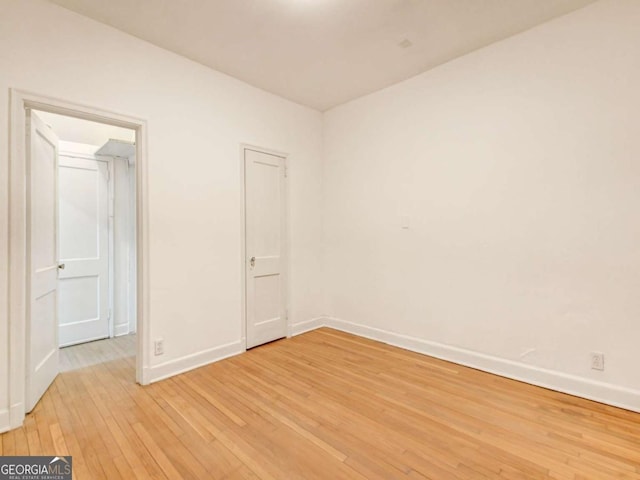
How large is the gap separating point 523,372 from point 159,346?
3247mm

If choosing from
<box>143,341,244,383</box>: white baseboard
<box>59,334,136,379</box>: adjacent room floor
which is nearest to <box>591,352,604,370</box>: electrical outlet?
<box>143,341,244,383</box>: white baseboard

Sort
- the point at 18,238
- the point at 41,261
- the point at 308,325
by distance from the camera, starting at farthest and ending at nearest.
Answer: the point at 308,325 < the point at 41,261 < the point at 18,238

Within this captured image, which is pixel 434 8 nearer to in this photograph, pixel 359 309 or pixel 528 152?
pixel 528 152

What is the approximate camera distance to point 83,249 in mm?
3822

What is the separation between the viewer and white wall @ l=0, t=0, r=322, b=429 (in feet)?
7.19

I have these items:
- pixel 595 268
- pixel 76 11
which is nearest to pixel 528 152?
pixel 595 268

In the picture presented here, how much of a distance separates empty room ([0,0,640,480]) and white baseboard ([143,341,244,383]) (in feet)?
0.07

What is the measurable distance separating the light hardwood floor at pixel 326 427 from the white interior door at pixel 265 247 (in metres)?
0.76

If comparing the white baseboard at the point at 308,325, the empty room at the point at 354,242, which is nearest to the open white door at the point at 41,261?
the empty room at the point at 354,242

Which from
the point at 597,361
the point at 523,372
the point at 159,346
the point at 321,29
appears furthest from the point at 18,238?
the point at 597,361

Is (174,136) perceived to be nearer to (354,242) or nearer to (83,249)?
(83,249)

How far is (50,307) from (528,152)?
4422 millimetres

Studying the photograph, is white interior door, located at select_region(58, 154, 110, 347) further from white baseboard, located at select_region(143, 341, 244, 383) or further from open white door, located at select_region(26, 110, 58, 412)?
white baseboard, located at select_region(143, 341, 244, 383)

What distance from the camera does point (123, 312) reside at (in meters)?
4.18
